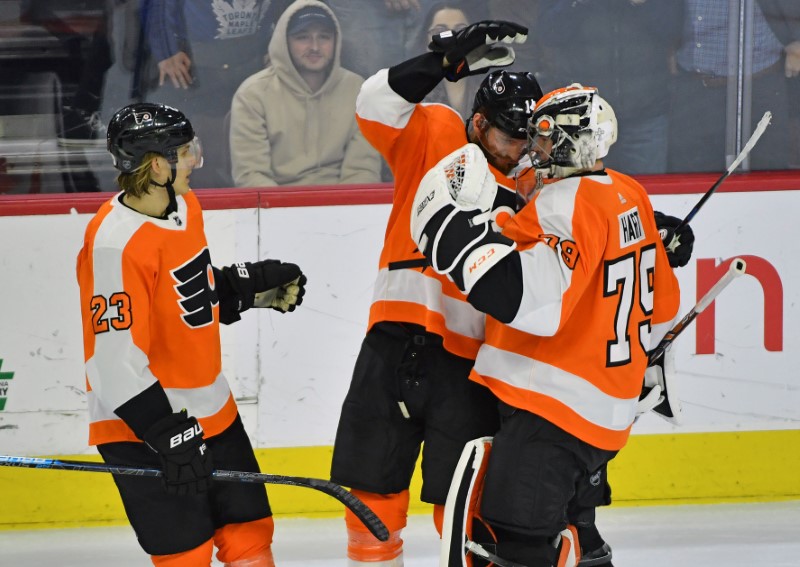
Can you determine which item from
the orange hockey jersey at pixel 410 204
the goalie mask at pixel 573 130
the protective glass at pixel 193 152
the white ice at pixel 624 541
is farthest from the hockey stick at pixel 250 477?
the white ice at pixel 624 541

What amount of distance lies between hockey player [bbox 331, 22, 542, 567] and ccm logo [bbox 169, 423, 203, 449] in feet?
1.49

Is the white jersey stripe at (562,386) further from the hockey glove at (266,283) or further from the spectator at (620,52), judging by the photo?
the spectator at (620,52)

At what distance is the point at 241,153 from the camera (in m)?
3.62

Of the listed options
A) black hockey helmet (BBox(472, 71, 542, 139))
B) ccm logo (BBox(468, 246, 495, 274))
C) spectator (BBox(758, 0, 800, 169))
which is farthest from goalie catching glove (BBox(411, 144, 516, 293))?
spectator (BBox(758, 0, 800, 169))

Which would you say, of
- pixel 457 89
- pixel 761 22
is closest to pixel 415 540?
pixel 457 89

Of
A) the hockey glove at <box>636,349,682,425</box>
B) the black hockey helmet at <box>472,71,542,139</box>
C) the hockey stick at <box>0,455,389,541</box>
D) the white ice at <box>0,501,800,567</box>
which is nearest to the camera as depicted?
the hockey stick at <box>0,455,389,541</box>

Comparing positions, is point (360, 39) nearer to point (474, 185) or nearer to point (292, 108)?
point (292, 108)

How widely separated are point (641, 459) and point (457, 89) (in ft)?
4.21

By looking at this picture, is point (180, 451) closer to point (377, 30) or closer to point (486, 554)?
point (486, 554)

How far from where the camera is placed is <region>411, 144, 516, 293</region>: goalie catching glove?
188 centimetres

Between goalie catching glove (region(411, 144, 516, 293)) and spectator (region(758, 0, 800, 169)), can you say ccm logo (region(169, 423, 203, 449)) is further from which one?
spectator (region(758, 0, 800, 169))

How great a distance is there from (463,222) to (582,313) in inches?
12.6

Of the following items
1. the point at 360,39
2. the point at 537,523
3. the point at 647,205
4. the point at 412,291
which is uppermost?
the point at 360,39

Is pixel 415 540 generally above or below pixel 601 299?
below
